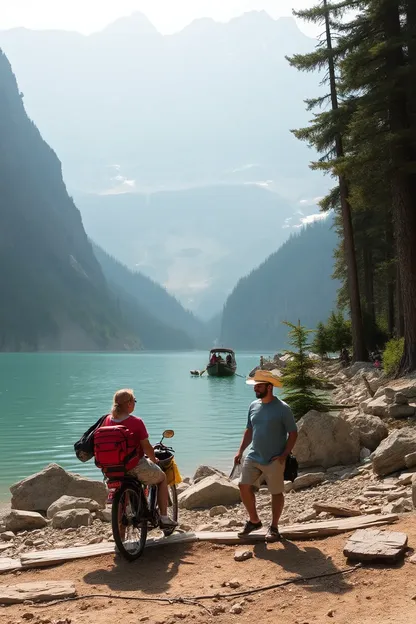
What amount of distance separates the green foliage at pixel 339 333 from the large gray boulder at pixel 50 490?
34428 millimetres

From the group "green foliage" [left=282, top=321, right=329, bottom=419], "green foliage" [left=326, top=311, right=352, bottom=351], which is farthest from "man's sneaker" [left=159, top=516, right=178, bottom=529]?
"green foliage" [left=326, top=311, right=352, bottom=351]

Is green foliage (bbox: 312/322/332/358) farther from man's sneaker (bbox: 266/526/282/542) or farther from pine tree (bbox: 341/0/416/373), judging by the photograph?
man's sneaker (bbox: 266/526/282/542)

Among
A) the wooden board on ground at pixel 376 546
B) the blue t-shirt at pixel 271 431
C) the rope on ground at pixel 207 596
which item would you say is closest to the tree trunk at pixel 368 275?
the blue t-shirt at pixel 271 431

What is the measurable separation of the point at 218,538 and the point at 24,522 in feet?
14.4

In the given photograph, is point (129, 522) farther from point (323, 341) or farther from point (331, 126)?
point (323, 341)

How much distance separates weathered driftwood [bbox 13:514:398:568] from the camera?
7105 mm

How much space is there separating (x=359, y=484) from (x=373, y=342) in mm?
28360

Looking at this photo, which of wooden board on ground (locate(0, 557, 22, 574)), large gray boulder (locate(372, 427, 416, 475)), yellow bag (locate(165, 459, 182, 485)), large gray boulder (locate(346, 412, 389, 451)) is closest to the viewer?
wooden board on ground (locate(0, 557, 22, 574))

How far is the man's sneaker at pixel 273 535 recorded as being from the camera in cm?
717

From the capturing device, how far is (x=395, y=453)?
10484 mm

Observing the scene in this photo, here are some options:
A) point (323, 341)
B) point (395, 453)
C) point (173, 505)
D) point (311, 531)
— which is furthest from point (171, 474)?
point (323, 341)

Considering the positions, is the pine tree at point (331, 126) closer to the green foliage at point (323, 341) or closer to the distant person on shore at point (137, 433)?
the green foliage at point (323, 341)

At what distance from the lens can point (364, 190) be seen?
2198 centimetres

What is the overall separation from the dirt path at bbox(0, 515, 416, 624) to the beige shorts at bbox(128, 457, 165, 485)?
33.1 inches
